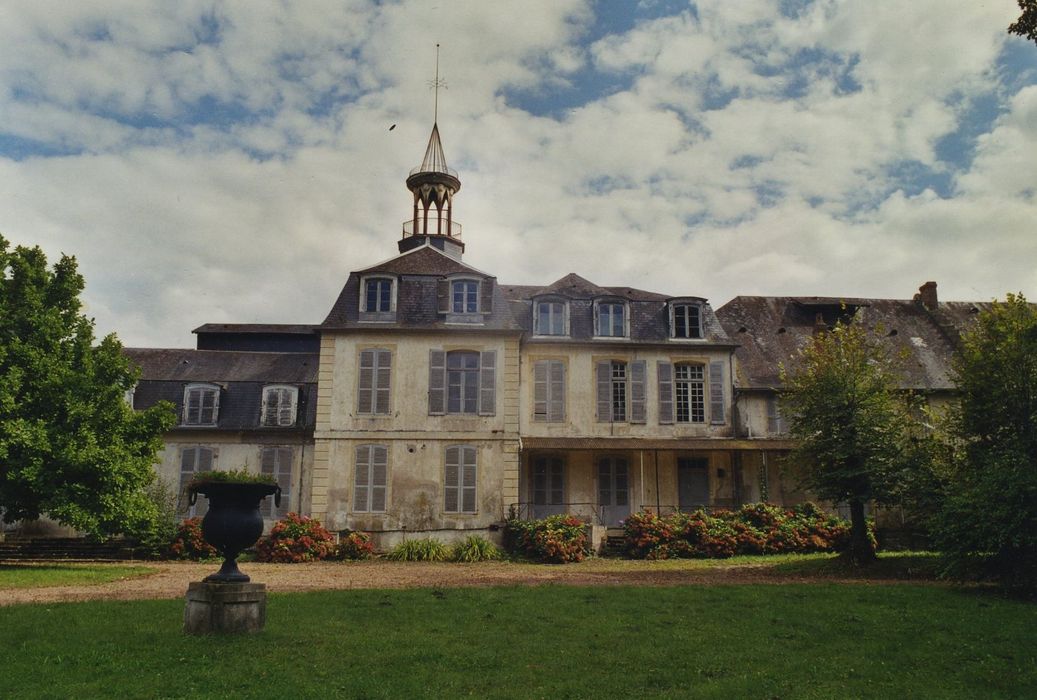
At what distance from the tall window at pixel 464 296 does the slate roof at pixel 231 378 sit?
6007 mm

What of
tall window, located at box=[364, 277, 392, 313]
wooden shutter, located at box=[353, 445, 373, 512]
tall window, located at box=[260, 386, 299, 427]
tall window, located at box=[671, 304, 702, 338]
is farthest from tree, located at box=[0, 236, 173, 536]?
tall window, located at box=[671, 304, 702, 338]

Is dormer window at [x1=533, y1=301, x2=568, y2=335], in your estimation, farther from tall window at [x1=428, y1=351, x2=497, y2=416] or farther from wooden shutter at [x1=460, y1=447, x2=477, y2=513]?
wooden shutter at [x1=460, y1=447, x2=477, y2=513]

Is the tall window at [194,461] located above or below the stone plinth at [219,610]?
above

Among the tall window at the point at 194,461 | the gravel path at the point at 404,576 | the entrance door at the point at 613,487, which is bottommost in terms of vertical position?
the gravel path at the point at 404,576

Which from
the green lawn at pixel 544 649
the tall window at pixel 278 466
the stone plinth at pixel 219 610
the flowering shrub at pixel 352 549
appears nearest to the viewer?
the green lawn at pixel 544 649

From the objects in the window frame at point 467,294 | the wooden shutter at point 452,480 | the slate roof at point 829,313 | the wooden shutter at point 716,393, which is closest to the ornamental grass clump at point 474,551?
the wooden shutter at point 452,480

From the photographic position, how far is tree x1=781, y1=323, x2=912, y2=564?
709 inches

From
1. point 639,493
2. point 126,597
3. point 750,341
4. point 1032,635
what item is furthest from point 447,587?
point 750,341

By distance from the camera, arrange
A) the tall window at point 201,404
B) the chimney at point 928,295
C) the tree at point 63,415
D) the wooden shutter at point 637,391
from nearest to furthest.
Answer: the tree at point 63,415 → the wooden shutter at point 637,391 → the tall window at point 201,404 → the chimney at point 928,295

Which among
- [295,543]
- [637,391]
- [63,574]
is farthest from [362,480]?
[637,391]

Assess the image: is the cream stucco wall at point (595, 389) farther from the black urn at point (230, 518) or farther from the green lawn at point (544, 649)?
the black urn at point (230, 518)

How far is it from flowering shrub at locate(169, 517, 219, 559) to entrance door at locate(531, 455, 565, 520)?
31.5 feet

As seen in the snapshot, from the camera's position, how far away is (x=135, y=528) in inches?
778

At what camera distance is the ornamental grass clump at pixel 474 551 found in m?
22.0
